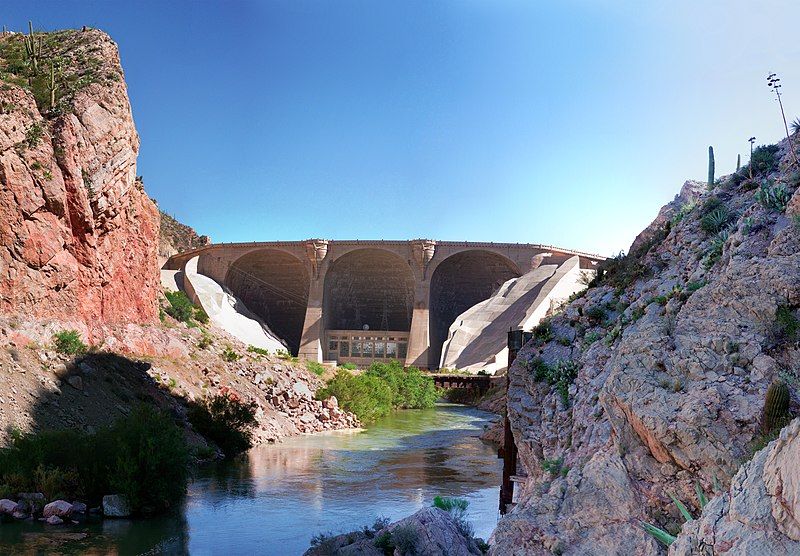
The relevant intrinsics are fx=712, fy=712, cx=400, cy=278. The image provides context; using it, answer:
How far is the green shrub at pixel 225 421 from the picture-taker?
76.6ft

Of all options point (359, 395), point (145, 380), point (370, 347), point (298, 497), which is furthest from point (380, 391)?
point (298, 497)

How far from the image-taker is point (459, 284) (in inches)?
2309

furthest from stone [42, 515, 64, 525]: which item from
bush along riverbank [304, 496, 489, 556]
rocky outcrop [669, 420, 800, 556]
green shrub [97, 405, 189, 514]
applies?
rocky outcrop [669, 420, 800, 556]

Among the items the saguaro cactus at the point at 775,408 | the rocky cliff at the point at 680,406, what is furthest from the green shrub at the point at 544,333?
the saguaro cactus at the point at 775,408

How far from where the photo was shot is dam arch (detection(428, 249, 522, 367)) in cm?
5562

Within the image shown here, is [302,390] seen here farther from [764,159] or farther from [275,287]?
[275,287]

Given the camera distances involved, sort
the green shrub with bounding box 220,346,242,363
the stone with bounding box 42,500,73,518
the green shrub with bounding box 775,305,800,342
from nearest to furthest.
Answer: the green shrub with bounding box 775,305,800,342, the stone with bounding box 42,500,73,518, the green shrub with bounding box 220,346,242,363

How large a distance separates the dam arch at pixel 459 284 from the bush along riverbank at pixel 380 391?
9.26 metres

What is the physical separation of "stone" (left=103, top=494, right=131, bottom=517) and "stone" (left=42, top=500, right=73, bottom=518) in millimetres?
757

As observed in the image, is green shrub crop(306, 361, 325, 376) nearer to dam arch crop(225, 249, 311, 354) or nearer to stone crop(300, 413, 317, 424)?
stone crop(300, 413, 317, 424)

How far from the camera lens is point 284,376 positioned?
3272 cm

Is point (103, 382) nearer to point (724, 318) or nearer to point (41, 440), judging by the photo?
point (41, 440)

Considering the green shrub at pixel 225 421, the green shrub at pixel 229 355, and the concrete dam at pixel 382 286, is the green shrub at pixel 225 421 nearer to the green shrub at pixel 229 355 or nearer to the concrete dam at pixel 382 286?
the green shrub at pixel 229 355

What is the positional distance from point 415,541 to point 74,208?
17.5 metres
